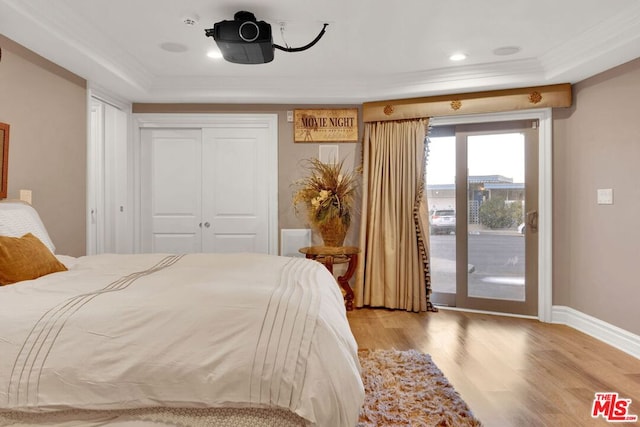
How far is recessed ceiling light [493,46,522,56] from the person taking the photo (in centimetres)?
339

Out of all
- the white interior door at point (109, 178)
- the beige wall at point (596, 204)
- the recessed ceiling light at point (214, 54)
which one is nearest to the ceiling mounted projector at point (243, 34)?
the recessed ceiling light at point (214, 54)

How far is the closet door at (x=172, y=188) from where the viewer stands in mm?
4570

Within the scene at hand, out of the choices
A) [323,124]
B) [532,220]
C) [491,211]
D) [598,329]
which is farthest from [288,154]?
[598,329]

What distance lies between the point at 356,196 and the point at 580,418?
290cm

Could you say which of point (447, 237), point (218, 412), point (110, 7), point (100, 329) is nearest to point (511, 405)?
point (218, 412)

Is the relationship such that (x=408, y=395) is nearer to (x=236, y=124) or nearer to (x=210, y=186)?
(x=210, y=186)

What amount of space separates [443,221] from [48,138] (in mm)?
3759

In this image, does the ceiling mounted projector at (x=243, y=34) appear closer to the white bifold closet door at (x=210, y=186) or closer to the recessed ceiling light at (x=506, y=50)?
the white bifold closet door at (x=210, y=186)

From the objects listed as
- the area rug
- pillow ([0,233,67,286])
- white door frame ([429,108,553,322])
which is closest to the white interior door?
pillow ([0,233,67,286])

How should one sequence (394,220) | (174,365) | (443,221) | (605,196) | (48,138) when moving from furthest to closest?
(443,221), (394,220), (605,196), (48,138), (174,365)

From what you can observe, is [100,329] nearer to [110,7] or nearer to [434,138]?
[110,7]

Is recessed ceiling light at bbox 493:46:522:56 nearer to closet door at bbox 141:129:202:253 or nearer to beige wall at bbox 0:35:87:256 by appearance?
closet door at bbox 141:129:202:253

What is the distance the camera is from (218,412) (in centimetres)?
121

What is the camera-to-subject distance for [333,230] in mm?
4145
